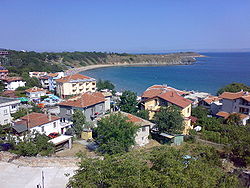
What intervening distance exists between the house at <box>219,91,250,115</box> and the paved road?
72.6 ft

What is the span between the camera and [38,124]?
20.4 m

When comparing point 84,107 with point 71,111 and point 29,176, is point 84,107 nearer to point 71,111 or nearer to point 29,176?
point 71,111

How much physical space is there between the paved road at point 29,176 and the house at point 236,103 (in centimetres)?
2211

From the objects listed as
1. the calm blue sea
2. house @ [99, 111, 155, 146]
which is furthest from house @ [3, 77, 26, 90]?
house @ [99, 111, 155, 146]

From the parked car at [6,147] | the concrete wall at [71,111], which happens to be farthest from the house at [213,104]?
the parked car at [6,147]

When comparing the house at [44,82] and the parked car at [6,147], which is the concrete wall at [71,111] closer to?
the parked car at [6,147]

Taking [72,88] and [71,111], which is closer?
[71,111]

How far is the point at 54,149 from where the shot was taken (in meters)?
17.9

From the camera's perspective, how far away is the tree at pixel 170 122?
21.2 meters

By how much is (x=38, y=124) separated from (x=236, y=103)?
23.9 meters

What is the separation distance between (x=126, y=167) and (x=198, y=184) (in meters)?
3.31

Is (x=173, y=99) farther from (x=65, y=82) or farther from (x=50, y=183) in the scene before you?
(x=65, y=82)

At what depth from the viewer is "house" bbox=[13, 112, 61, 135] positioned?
19797 millimetres

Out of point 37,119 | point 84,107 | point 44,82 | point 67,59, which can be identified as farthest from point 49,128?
point 67,59
